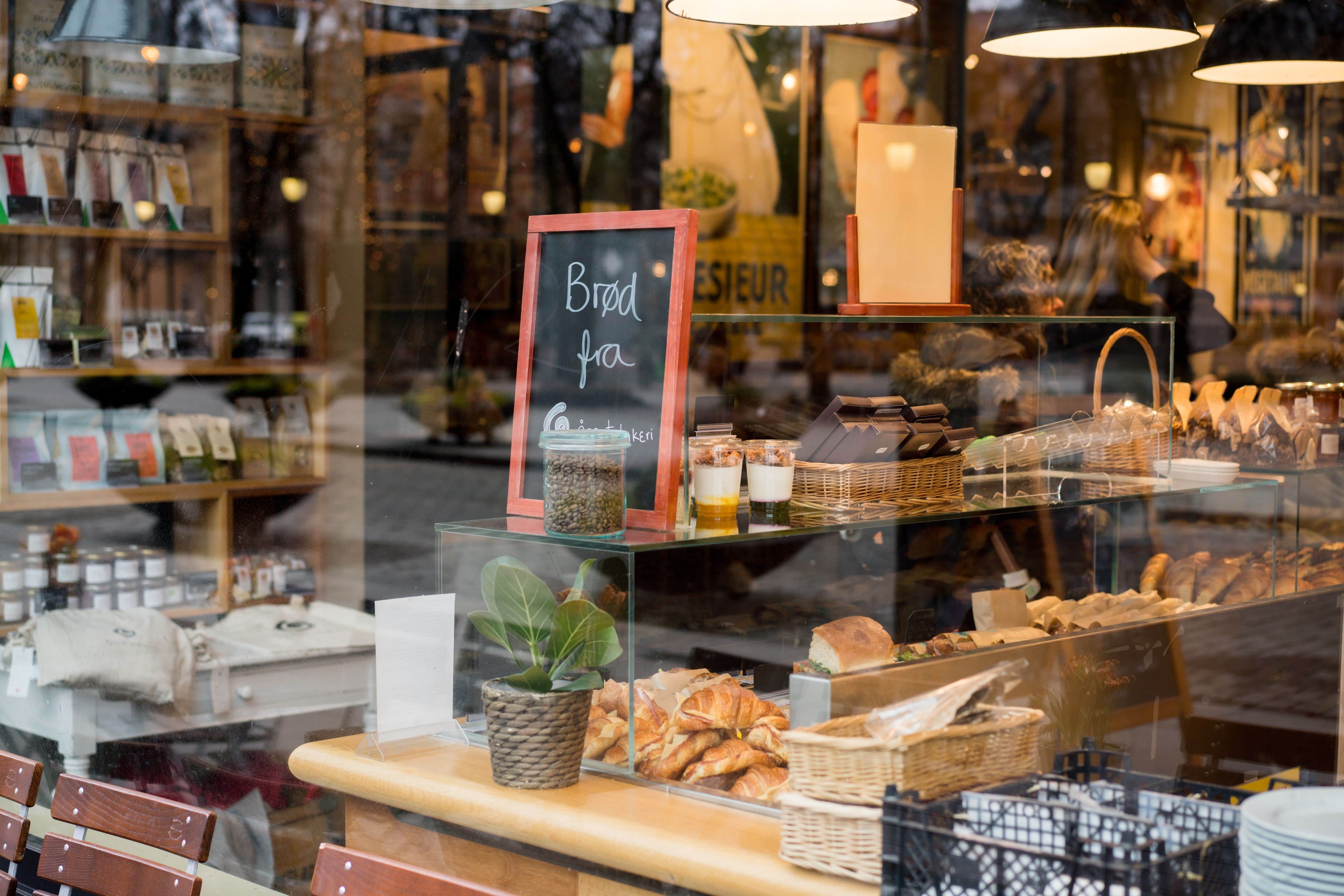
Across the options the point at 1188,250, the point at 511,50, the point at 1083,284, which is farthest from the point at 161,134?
the point at 1188,250

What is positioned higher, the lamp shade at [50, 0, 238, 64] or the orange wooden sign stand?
the lamp shade at [50, 0, 238, 64]

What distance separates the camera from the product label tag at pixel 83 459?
388 centimetres

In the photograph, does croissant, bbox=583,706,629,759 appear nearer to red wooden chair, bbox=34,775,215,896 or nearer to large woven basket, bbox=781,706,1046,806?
large woven basket, bbox=781,706,1046,806

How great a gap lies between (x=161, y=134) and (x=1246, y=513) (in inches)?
121

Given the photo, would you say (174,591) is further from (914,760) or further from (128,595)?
(914,760)

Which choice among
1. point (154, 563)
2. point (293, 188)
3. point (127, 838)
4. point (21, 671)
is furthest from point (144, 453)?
point (127, 838)

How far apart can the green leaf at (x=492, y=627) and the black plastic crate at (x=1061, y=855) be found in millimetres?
726

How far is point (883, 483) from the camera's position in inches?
89.4

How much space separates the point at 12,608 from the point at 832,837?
9.88ft

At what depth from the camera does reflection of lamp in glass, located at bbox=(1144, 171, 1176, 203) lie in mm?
5645

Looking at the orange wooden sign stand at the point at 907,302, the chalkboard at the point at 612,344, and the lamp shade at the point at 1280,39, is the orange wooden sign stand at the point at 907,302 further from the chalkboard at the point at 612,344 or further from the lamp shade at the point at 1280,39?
the lamp shade at the point at 1280,39

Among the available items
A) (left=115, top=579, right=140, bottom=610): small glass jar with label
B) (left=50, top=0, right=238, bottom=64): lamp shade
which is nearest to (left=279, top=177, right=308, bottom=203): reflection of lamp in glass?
(left=50, top=0, right=238, bottom=64): lamp shade

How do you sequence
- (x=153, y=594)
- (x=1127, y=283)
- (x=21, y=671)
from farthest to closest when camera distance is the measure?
(x=1127, y=283) < (x=153, y=594) < (x=21, y=671)

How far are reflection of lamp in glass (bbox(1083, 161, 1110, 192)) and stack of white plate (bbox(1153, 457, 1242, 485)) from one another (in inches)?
121
